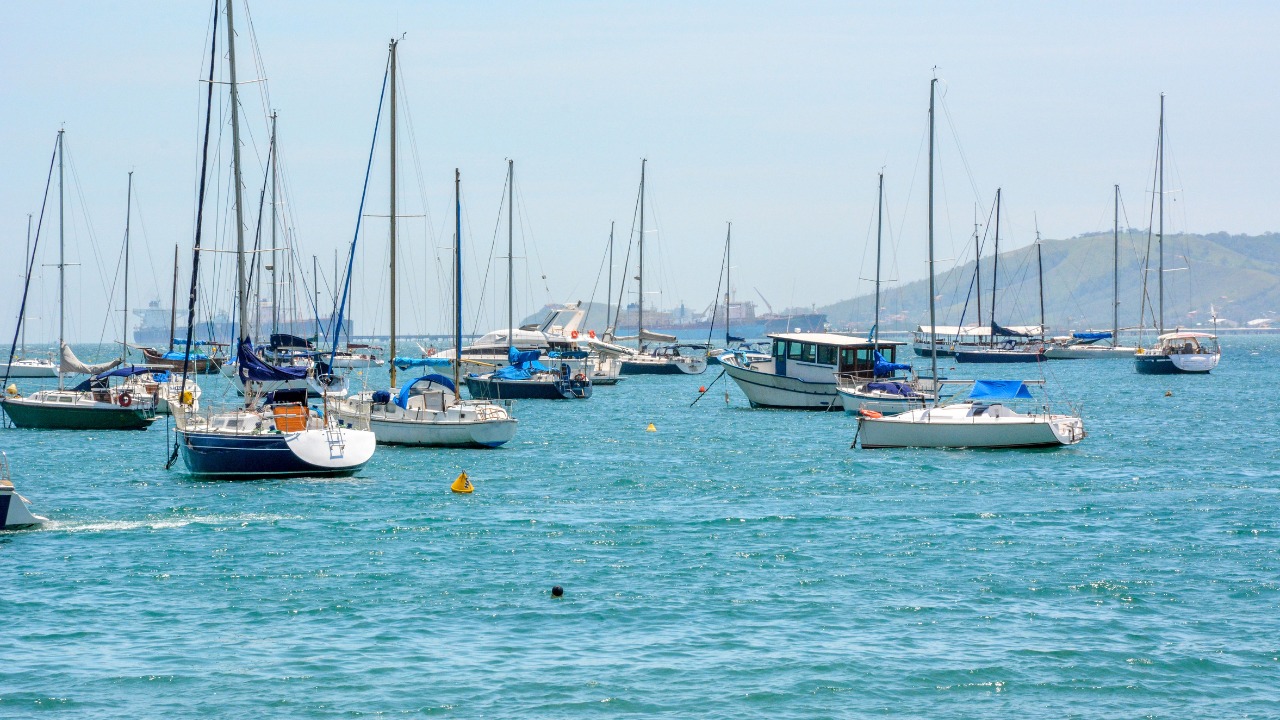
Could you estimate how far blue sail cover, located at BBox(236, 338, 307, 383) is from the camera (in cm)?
3784

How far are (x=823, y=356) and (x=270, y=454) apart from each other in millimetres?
33811

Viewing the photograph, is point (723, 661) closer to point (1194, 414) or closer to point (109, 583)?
point (109, 583)

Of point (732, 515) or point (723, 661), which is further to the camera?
point (732, 515)

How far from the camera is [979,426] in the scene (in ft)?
147

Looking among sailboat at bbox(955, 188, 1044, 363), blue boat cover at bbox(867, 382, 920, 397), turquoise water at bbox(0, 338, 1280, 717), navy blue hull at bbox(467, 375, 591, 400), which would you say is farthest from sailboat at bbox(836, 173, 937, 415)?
sailboat at bbox(955, 188, 1044, 363)

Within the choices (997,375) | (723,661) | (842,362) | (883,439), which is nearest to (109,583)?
(723,661)

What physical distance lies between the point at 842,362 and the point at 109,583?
43.0 metres

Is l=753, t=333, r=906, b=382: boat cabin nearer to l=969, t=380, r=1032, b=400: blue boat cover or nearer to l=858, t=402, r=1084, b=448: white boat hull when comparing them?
l=969, t=380, r=1032, b=400: blue boat cover

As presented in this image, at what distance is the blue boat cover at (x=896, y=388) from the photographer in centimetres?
5638

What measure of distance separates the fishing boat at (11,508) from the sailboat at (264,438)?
7165 millimetres

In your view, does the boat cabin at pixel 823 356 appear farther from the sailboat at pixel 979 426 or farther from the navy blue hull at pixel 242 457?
the navy blue hull at pixel 242 457

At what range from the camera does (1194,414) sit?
216 ft

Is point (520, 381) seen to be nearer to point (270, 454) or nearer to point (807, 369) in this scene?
point (807, 369)

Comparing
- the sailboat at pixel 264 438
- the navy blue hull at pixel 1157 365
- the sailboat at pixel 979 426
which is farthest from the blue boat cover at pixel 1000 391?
the navy blue hull at pixel 1157 365
